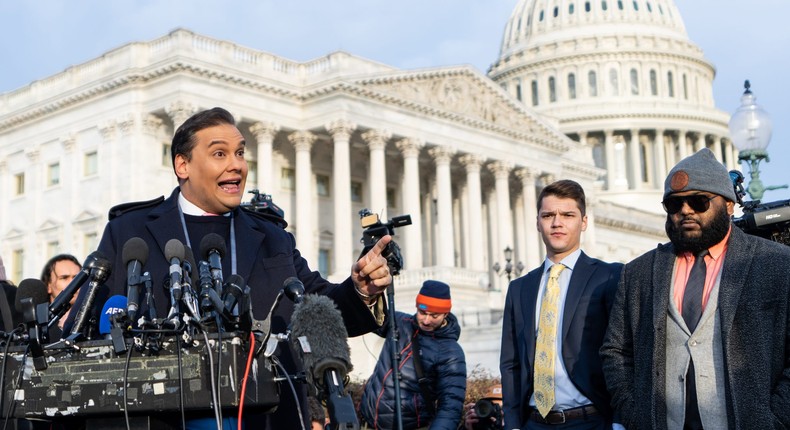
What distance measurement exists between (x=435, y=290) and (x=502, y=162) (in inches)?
1968

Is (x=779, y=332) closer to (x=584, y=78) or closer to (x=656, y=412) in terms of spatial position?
(x=656, y=412)

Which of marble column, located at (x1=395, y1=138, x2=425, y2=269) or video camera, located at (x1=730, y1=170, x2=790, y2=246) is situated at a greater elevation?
marble column, located at (x1=395, y1=138, x2=425, y2=269)

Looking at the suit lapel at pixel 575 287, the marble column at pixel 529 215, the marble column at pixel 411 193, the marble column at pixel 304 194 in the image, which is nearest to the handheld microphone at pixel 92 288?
the suit lapel at pixel 575 287

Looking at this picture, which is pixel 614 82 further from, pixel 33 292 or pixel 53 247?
pixel 33 292

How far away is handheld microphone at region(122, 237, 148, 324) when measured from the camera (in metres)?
4.63

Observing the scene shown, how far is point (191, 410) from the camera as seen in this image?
4348 mm

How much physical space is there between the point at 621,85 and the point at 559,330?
339 ft

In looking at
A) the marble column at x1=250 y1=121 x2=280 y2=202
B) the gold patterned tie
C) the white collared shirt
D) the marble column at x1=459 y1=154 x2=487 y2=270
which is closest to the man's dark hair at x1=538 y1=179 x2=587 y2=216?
the white collared shirt

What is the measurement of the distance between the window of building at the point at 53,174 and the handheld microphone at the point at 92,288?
48.0 meters

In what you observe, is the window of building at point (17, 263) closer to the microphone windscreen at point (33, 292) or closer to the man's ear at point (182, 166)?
the man's ear at point (182, 166)

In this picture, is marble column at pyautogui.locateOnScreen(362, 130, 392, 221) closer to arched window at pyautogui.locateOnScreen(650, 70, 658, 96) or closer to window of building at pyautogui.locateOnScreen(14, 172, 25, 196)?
window of building at pyautogui.locateOnScreen(14, 172, 25, 196)

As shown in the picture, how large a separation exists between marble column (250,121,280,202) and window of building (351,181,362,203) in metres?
7.20

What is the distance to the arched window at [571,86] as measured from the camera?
355ft

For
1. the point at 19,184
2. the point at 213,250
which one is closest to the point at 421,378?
the point at 213,250
